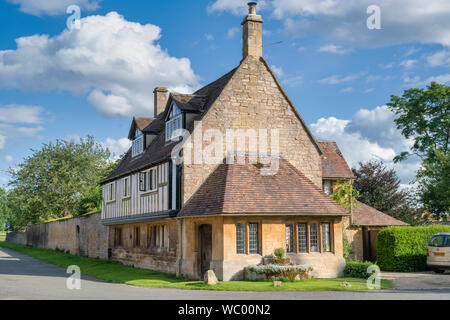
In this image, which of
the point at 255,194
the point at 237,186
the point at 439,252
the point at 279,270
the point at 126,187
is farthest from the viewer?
the point at 126,187

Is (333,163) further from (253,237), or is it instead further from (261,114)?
(253,237)

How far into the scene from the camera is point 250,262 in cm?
1820

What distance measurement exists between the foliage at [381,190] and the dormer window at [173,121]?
20178mm

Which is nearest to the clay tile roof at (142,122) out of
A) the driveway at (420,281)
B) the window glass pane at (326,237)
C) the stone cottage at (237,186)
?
the stone cottage at (237,186)

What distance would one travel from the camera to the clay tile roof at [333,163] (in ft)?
95.0

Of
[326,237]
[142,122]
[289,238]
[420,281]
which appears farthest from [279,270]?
[142,122]

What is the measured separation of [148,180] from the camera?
23.8 m

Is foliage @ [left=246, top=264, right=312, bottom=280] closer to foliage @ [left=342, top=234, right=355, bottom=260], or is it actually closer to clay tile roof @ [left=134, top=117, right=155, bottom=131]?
foliage @ [left=342, top=234, right=355, bottom=260]

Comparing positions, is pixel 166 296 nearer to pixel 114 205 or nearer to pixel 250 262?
pixel 250 262

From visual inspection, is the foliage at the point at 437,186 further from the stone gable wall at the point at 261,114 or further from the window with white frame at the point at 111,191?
the window with white frame at the point at 111,191

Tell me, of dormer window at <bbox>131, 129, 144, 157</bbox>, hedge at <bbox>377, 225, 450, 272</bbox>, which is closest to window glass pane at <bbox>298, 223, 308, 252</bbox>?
hedge at <bbox>377, 225, 450, 272</bbox>

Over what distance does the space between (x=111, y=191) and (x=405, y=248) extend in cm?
1736
